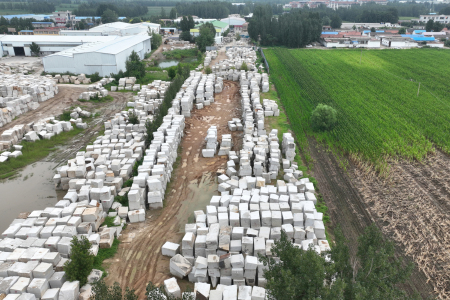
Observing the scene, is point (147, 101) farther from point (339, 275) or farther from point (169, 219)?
point (339, 275)

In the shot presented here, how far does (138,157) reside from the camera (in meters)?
15.3

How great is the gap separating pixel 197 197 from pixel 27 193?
687 centimetres

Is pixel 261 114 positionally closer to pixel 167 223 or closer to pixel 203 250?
pixel 167 223

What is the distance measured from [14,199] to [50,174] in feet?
6.75

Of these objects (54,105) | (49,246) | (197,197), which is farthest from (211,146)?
(54,105)

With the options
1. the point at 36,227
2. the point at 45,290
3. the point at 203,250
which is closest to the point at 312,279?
the point at 203,250

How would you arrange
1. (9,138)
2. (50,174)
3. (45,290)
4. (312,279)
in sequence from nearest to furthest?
(312,279)
(45,290)
(50,174)
(9,138)

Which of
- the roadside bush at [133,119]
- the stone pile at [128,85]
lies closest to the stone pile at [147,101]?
the roadside bush at [133,119]

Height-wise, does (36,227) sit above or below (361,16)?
below

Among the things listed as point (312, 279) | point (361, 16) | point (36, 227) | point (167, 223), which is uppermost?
point (361, 16)

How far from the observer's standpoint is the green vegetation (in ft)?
18.3

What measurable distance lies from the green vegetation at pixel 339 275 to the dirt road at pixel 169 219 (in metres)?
4.16

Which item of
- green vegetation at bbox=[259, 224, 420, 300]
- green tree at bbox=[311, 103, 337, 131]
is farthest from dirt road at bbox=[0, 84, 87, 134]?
green vegetation at bbox=[259, 224, 420, 300]

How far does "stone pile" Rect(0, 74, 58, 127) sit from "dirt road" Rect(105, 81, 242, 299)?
10864 mm
